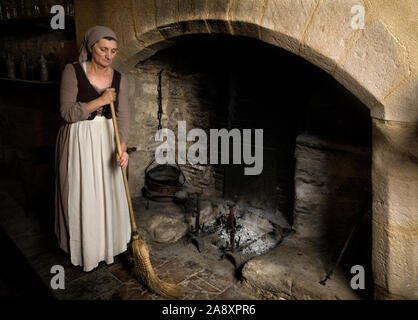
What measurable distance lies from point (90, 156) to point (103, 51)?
787 mm

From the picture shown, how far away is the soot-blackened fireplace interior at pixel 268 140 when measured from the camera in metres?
2.78

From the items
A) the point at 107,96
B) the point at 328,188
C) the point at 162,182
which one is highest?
the point at 107,96

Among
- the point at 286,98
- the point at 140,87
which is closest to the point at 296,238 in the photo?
the point at 286,98

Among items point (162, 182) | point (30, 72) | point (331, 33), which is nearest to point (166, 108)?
point (162, 182)

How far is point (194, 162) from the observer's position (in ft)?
14.5

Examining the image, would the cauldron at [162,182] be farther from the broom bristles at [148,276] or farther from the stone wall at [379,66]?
the stone wall at [379,66]

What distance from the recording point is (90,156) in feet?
7.87

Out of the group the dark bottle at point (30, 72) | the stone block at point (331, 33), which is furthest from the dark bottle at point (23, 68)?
the stone block at point (331, 33)

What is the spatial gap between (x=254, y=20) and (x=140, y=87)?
91.7 inches

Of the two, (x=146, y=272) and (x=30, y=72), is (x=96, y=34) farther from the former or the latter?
(x=30, y=72)

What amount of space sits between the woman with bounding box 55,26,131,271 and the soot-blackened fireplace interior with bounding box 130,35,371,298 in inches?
40.0

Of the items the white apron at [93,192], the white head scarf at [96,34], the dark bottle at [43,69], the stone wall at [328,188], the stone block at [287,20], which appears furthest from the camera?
the dark bottle at [43,69]

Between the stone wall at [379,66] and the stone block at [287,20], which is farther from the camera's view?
the stone block at [287,20]
